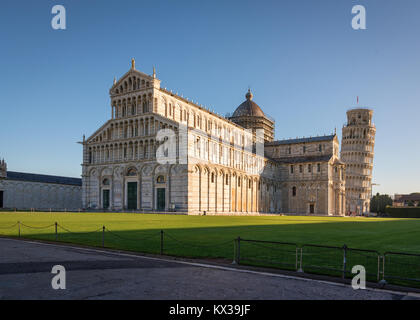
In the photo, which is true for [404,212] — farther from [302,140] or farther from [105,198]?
[105,198]

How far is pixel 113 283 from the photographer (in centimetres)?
955

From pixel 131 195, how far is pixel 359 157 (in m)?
77.3

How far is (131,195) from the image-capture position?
60094 mm

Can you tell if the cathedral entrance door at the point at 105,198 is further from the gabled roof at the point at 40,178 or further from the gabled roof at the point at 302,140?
the gabled roof at the point at 302,140

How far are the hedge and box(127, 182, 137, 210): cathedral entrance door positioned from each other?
2415 inches

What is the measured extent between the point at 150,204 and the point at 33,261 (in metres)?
45.0

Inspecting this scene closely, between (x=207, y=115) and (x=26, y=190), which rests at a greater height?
(x=207, y=115)

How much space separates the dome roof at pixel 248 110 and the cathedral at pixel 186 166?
27.6ft

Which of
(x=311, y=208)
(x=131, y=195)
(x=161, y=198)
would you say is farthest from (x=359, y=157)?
(x=131, y=195)

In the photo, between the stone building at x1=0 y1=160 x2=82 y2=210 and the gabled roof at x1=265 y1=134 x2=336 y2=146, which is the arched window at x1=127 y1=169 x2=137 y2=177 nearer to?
the stone building at x1=0 y1=160 x2=82 y2=210

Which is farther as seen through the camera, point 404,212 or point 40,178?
point 404,212

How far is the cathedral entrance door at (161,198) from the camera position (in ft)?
185
